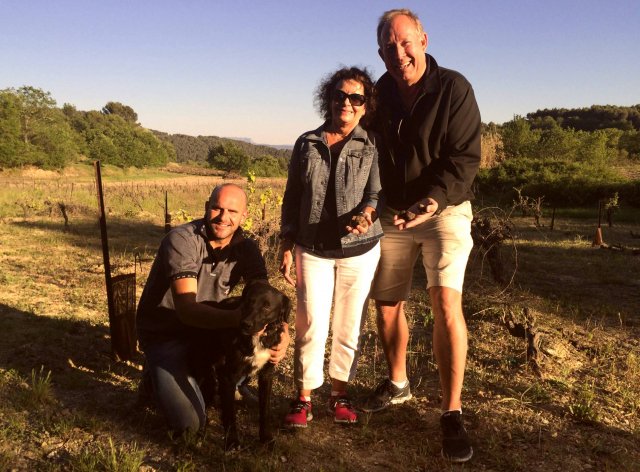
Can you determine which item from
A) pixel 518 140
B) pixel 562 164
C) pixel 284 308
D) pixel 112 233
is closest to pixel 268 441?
pixel 284 308

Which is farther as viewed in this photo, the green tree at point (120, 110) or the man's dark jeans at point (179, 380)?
the green tree at point (120, 110)

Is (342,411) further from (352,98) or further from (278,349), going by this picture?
(352,98)

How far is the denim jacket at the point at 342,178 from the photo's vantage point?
277 cm

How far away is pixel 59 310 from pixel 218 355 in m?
3.62

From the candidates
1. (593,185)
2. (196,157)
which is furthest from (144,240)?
(196,157)

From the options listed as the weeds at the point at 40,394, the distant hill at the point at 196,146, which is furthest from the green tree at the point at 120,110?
the weeds at the point at 40,394

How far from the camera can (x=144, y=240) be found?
1162 cm

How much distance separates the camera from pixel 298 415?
9.78 ft

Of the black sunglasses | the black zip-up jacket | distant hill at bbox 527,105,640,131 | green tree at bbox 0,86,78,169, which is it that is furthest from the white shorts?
distant hill at bbox 527,105,640,131

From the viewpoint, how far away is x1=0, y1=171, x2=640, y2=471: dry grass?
2715mm

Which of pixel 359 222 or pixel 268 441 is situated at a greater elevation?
pixel 359 222

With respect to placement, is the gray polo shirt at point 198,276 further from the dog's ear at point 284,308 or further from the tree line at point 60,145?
the tree line at point 60,145

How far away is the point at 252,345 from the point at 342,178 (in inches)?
43.1

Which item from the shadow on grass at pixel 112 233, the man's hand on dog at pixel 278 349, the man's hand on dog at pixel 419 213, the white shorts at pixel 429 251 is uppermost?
the man's hand on dog at pixel 419 213
